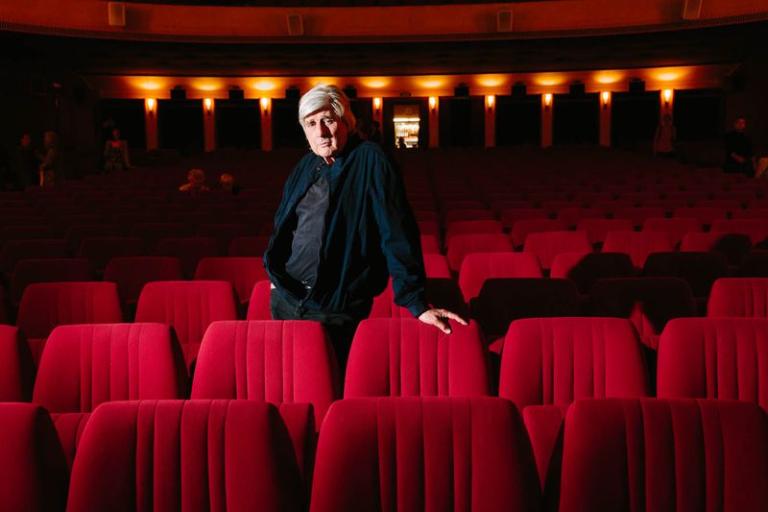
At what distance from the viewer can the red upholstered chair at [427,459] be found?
6.43ft

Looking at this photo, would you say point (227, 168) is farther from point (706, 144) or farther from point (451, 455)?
point (451, 455)

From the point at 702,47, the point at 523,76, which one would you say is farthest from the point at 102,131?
the point at 702,47

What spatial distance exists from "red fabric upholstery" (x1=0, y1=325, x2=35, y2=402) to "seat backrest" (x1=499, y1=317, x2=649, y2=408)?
73.6 inches

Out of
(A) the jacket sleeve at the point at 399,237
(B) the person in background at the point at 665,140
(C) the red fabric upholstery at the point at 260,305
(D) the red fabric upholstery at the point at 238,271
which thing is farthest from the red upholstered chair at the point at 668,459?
(B) the person in background at the point at 665,140

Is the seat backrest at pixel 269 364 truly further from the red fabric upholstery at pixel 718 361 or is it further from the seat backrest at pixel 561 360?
the red fabric upholstery at pixel 718 361

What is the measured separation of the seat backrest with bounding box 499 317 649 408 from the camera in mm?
2953

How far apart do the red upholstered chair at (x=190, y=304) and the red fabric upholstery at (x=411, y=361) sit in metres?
1.32

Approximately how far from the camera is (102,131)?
22.3 metres

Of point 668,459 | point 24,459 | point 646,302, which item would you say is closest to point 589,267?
point 646,302

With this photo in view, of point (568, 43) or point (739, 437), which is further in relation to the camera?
point (568, 43)

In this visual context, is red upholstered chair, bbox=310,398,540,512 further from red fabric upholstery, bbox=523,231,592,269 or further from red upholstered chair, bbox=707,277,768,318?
red fabric upholstery, bbox=523,231,592,269

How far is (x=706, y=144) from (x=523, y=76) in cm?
564

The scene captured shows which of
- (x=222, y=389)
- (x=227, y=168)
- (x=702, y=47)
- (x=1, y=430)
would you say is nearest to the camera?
(x=1, y=430)

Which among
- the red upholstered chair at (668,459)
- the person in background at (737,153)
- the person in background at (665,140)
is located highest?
the person in background at (665,140)
